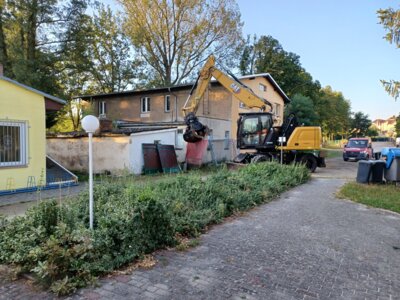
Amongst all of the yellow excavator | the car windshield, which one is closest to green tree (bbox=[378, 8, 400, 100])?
the yellow excavator

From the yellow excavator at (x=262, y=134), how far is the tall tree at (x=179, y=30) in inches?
554

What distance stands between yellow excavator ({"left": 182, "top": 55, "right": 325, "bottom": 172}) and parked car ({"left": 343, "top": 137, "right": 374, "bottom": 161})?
10.3 m

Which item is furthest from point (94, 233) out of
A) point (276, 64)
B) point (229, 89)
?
point (276, 64)

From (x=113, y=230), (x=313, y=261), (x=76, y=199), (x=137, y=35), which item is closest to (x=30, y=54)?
(x=137, y=35)

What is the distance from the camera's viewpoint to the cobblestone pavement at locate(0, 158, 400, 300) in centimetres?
346

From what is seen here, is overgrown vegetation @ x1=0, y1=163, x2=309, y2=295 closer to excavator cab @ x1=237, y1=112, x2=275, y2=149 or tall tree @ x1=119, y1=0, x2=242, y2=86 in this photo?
excavator cab @ x1=237, y1=112, x2=275, y2=149

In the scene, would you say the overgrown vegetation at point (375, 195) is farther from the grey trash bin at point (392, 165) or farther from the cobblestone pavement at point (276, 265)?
the cobblestone pavement at point (276, 265)

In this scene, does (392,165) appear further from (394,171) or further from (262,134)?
(262,134)

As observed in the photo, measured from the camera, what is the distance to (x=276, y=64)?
134 ft

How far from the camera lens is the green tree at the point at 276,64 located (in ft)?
133

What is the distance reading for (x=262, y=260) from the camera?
14.4ft

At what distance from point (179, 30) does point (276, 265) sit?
2873 cm

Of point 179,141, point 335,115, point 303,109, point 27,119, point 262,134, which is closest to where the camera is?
point 27,119

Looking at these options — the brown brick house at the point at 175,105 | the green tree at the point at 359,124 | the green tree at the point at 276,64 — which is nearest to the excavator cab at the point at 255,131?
the brown brick house at the point at 175,105
